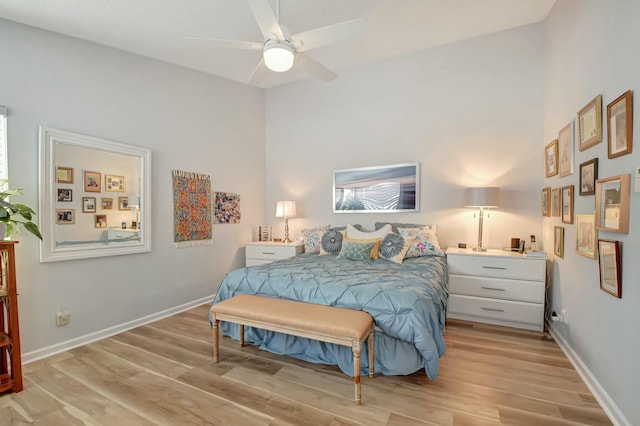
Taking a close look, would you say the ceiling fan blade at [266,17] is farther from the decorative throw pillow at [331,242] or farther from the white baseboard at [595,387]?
the white baseboard at [595,387]

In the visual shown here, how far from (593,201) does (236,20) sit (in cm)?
313

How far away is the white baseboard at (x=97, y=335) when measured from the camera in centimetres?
242

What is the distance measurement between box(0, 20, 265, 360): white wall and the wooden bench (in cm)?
138

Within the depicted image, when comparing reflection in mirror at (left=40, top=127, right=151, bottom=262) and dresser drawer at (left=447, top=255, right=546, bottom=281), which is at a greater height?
reflection in mirror at (left=40, top=127, right=151, bottom=262)

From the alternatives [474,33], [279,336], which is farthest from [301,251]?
[474,33]

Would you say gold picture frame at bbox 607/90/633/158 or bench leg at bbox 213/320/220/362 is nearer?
gold picture frame at bbox 607/90/633/158

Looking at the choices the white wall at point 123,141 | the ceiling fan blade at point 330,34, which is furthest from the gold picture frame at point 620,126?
the white wall at point 123,141

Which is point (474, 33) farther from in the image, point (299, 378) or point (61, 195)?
point (61, 195)

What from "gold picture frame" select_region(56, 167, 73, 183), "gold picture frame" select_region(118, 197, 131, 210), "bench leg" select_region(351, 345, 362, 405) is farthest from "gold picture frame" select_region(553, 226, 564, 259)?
"gold picture frame" select_region(56, 167, 73, 183)

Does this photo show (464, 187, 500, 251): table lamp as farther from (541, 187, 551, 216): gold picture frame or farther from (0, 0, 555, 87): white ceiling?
(0, 0, 555, 87): white ceiling

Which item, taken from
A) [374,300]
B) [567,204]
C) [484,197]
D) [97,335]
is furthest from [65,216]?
[567,204]

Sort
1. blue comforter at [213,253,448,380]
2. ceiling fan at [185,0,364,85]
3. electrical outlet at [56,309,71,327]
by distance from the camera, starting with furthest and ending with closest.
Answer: electrical outlet at [56,309,71,327], blue comforter at [213,253,448,380], ceiling fan at [185,0,364,85]

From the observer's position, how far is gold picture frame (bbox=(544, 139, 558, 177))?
2773 mm

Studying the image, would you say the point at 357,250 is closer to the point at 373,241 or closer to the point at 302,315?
the point at 373,241
